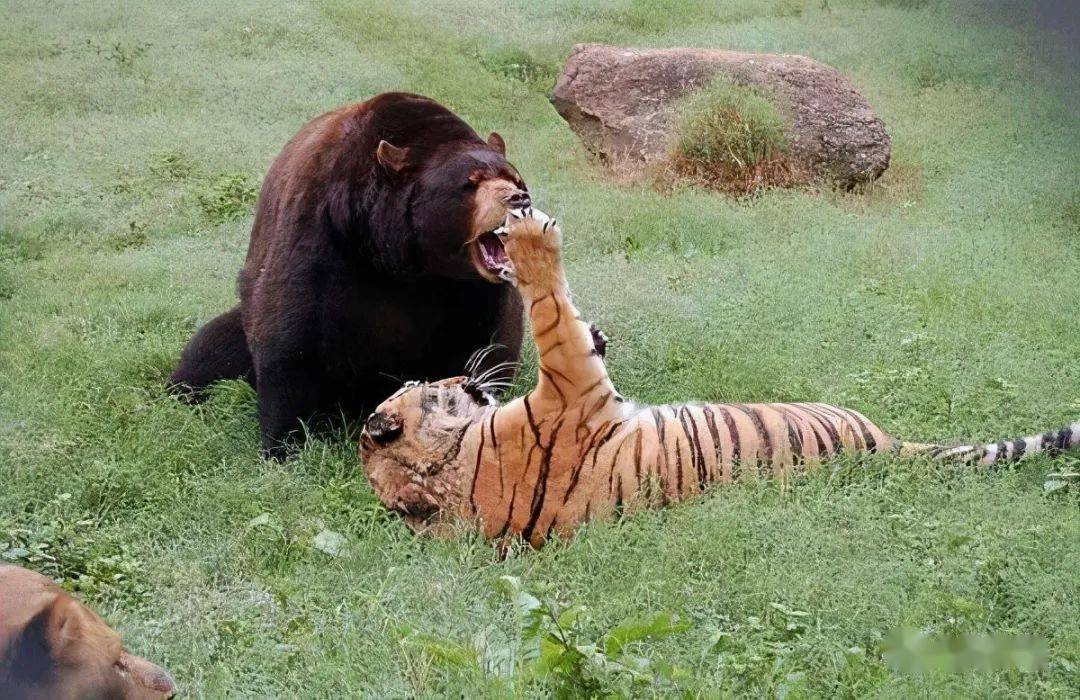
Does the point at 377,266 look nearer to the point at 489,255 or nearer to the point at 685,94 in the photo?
the point at 489,255

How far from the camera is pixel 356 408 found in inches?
203

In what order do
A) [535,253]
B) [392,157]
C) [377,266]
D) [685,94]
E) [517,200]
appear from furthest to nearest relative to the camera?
[685,94] < [377,266] < [392,157] < [517,200] < [535,253]

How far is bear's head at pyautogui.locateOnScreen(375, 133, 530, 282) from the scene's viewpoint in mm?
4492

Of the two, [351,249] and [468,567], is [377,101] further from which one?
[468,567]

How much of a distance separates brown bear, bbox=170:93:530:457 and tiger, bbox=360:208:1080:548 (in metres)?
0.55

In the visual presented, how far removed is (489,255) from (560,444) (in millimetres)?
970

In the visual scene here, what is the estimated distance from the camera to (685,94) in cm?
934

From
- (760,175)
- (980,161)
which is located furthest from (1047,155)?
(760,175)

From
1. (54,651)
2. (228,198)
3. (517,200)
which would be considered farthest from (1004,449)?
(228,198)

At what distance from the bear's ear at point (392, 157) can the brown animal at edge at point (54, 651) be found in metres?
2.85

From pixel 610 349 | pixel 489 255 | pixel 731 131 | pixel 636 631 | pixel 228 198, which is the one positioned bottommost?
pixel 228 198

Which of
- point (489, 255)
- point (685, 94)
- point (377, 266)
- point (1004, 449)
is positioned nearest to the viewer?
point (1004, 449)

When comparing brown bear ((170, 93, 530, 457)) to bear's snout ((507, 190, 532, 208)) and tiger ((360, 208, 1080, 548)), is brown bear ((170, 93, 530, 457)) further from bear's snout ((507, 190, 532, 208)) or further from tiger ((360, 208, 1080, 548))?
tiger ((360, 208, 1080, 548))

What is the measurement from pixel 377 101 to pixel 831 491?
7.83 feet
